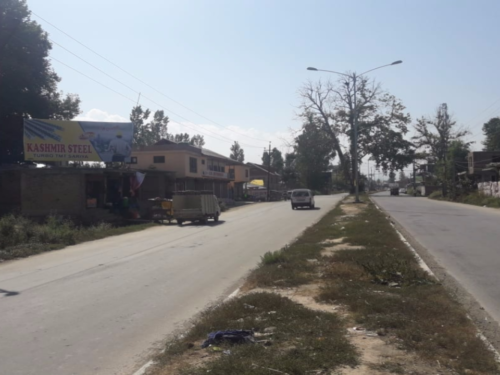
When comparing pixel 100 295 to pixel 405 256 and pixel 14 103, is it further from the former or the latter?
pixel 14 103

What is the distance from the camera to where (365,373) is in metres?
5.35

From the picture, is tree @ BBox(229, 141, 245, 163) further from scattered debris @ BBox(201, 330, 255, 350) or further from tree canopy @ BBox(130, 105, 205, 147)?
scattered debris @ BBox(201, 330, 255, 350)

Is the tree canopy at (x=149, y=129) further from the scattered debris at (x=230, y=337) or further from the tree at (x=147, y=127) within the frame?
the scattered debris at (x=230, y=337)

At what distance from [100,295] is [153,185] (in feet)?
126

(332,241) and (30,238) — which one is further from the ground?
(30,238)

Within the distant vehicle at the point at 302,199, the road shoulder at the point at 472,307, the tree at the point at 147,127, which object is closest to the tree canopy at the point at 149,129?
the tree at the point at 147,127

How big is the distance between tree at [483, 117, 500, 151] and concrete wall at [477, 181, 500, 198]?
→ 44.8m

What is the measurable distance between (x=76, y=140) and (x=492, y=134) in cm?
9028

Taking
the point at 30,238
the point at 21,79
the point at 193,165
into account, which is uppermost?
the point at 21,79

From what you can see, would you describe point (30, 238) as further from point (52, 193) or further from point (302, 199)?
point (302, 199)

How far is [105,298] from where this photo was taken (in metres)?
10.5

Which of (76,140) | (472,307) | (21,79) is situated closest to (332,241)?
(472,307)

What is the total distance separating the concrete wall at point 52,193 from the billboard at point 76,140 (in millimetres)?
2691

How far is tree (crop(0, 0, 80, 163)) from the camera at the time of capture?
1799 inches
